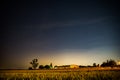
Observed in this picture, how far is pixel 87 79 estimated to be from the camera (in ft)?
38.1

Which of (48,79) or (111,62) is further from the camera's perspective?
(111,62)

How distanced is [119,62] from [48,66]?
2090 cm

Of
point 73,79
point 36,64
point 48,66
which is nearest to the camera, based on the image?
point 73,79

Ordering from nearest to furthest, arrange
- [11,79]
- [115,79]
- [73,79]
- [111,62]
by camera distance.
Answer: [115,79] < [73,79] < [11,79] < [111,62]

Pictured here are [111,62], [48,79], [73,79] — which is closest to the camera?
[73,79]

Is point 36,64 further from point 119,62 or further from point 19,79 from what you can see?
point 19,79

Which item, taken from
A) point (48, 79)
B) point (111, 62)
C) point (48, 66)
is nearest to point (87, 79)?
point (48, 79)

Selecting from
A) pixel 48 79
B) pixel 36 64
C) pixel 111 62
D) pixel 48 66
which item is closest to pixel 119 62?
pixel 111 62

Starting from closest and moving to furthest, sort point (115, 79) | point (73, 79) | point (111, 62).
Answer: point (115, 79) → point (73, 79) → point (111, 62)

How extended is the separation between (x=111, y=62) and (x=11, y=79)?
4624cm

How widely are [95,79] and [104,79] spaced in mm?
477

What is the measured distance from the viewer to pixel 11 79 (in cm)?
1341

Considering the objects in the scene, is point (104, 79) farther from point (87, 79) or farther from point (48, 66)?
point (48, 66)

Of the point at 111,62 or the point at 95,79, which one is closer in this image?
the point at 95,79
